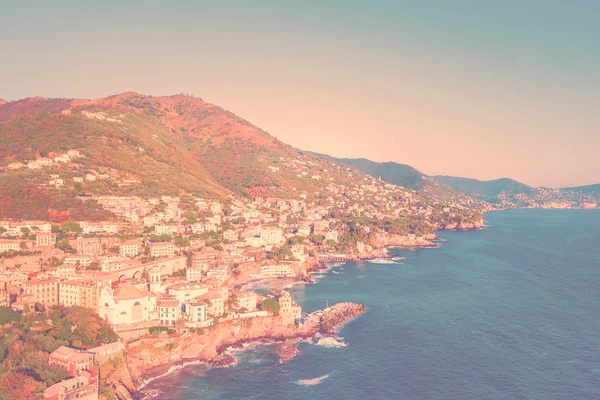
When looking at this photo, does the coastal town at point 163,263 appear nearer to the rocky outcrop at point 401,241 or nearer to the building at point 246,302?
the building at point 246,302

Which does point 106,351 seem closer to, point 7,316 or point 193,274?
point 7,316

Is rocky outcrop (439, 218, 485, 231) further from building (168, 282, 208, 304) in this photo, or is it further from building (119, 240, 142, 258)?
building (168, 282, 208, 304)

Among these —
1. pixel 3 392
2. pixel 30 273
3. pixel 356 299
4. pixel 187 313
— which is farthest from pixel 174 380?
pixel 356 299

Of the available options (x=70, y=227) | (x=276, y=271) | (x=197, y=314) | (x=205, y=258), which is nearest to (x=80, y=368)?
(x=197, y=314)

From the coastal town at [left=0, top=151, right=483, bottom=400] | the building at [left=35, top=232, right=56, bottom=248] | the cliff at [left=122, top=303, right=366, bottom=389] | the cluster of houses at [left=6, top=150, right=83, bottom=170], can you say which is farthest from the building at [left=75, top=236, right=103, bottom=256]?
the cluster of houses at [left=6, top=150, right=83, bottom=170]

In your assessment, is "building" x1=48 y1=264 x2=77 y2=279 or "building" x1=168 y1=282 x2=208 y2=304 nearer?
"building" x1=168 y1=282 x2=208 y2=304

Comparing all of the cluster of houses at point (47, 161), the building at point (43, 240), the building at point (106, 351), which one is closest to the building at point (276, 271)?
the building at point (43, 240)
